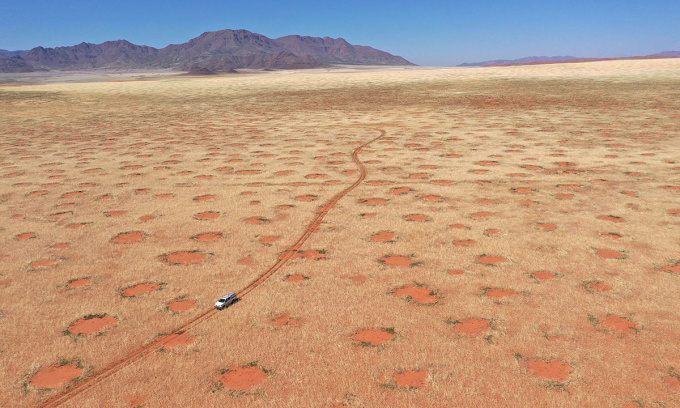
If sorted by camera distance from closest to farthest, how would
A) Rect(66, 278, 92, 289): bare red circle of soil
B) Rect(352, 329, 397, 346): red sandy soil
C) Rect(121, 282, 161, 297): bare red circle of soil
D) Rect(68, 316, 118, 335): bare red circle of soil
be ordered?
1. Rect(352, 329, 397, 346): red sandy soil
2. Rect(68, 316, 118, 335): bare red circle of soil
3. Rect(121, 282, 161, 297): bare red circle of soil
4. Rect(66, 278, 92, 289): bare red circle of soil

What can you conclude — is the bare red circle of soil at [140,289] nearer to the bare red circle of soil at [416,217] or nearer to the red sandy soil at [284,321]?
the red sandy soil at [284,321]

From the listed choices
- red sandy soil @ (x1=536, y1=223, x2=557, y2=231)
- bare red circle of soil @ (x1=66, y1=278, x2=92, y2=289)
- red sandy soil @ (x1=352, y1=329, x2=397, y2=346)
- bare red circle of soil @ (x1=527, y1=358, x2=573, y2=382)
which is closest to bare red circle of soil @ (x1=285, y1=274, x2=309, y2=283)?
red sandy soil @ (x1=352, y1=329, x2=397, y2=346)

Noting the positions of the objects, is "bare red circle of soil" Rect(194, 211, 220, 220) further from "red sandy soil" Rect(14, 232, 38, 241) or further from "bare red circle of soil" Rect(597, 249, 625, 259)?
"bare red circle of soil" Rect(597, 249, 625, 259)

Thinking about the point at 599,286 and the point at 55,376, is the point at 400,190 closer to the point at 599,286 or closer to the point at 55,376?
the point at 599,286

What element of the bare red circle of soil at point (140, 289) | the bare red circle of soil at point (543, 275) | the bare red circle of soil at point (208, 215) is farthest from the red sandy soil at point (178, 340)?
the bare red circle of soil at point (543, 275)

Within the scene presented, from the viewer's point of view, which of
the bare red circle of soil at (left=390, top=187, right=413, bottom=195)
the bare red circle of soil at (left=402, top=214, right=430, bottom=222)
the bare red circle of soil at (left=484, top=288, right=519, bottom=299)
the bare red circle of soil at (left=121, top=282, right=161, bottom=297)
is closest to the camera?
Result: the bare red circle of soil at (left=484, top=288, right=519, bottom=299)

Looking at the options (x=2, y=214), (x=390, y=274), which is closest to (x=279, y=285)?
(x=390, y=274)

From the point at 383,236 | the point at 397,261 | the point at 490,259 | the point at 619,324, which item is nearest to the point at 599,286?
the point at 619,324
